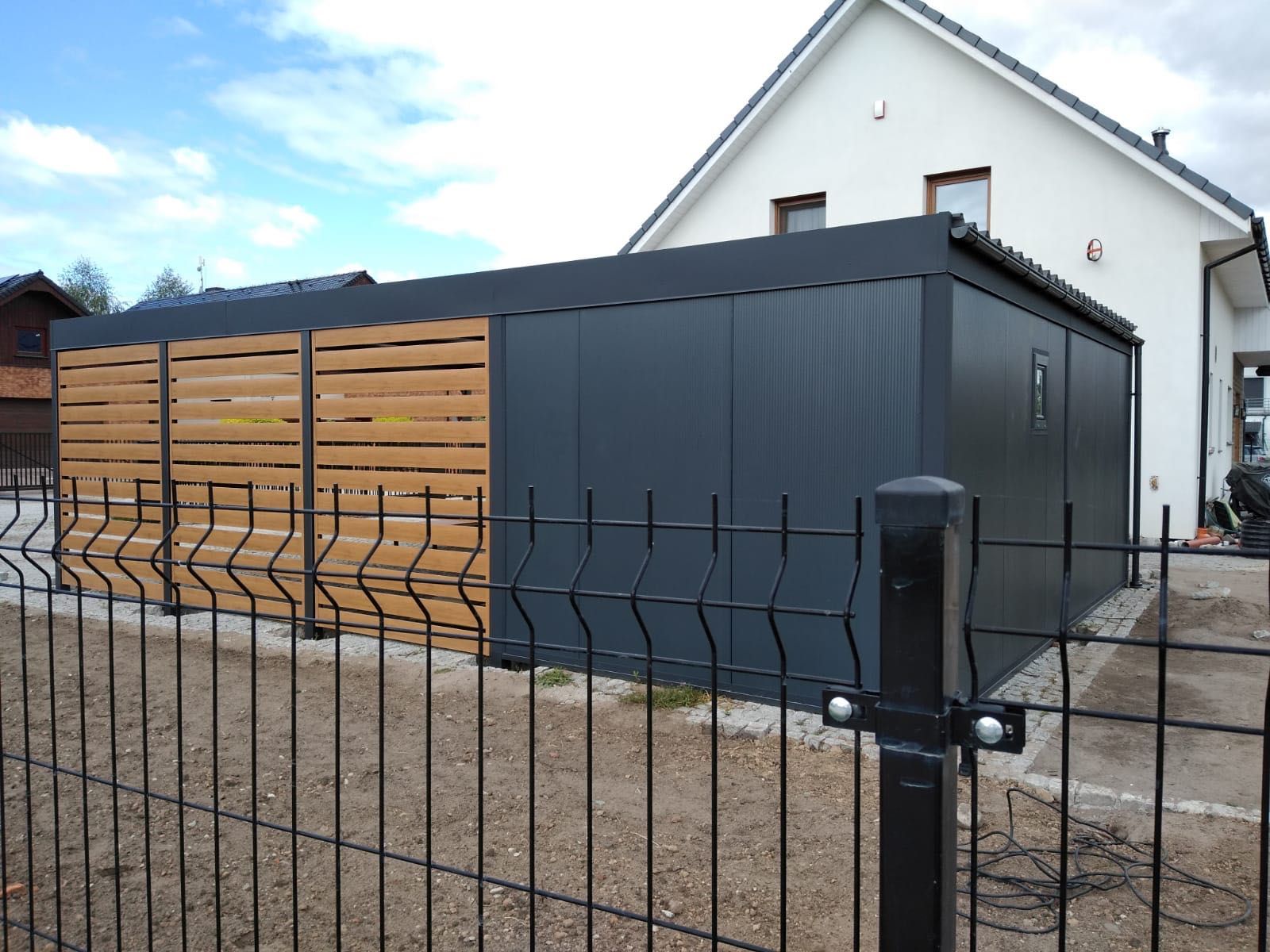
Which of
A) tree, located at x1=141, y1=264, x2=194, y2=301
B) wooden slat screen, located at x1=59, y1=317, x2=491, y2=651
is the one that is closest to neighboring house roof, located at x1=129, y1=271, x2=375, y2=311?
wooden slat screen, located at x1=59, y1=317, x2=491, y2=651

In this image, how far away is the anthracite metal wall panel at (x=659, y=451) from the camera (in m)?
5.82

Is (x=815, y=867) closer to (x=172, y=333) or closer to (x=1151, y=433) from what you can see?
(x=172, y=333)

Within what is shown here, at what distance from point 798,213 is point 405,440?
420 inches

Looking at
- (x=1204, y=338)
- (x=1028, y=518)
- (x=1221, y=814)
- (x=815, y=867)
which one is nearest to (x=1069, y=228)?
(x=1204, y=338)

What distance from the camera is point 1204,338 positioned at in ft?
40.5

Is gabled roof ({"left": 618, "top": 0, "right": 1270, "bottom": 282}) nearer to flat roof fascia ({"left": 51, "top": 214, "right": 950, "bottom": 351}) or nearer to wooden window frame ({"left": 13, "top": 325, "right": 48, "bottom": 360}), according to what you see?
flat roof fascia ({"left": 51, "top": 214, "right": 950, "bottom": 351})

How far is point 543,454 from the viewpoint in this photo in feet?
21.5

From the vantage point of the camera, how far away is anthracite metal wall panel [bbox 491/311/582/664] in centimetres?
638

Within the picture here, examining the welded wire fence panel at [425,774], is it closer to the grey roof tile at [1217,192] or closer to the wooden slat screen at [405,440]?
the wooden slat screen at [405,440]

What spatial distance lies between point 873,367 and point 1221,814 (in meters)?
2.74

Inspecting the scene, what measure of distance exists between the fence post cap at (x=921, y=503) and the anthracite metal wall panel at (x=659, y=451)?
4.22 m

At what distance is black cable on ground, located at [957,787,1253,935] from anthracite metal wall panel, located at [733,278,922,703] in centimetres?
156

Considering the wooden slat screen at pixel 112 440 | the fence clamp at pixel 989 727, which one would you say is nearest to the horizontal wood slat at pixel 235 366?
the wooden slat screen at pixel 112 440

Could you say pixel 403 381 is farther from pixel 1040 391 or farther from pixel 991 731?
pixel 991 731
